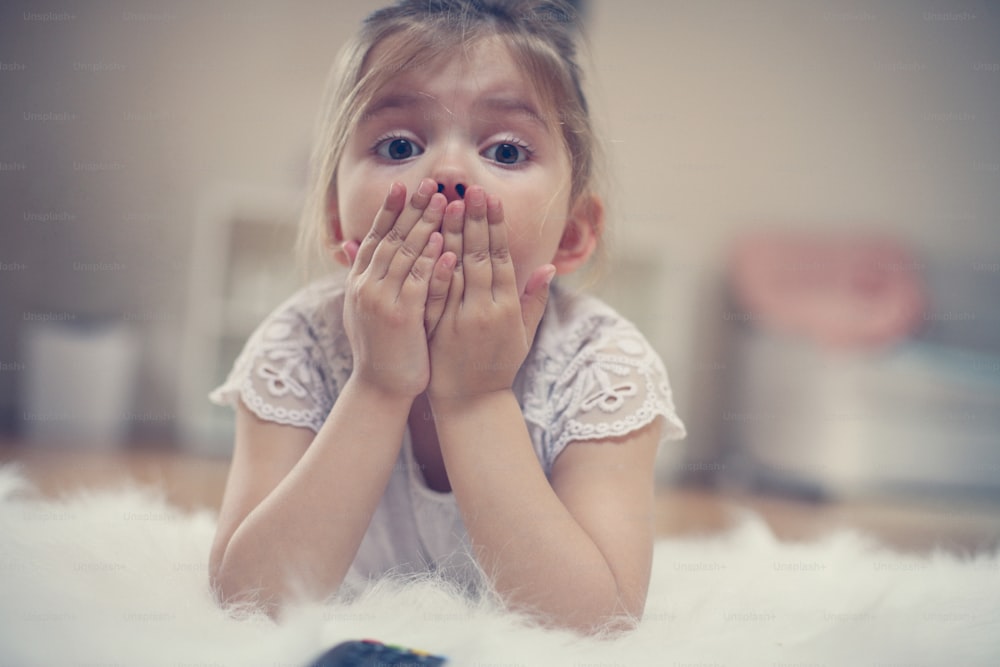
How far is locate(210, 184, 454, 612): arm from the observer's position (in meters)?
0.57

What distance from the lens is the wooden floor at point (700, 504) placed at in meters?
1.05

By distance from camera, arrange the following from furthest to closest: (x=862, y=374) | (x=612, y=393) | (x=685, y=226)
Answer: (x=685, y=226) → (x=862, y=374) → (x=612, y=393)

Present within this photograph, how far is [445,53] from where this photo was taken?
0.66 metres

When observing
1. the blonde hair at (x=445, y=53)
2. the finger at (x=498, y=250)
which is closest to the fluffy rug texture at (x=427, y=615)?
the finger at (x=498, y=250)

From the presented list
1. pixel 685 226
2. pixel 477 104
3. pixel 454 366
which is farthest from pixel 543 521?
pixel 685 226

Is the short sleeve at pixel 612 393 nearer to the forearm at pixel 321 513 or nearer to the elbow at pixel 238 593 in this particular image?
the forearm at pixel 321 513

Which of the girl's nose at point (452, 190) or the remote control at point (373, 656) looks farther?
the girl's nose at point (452, 190)

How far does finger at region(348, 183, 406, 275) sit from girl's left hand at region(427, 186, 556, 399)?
0.12ft

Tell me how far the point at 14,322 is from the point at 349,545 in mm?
1576

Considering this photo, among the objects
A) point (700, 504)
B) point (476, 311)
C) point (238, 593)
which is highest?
point (476, 311)

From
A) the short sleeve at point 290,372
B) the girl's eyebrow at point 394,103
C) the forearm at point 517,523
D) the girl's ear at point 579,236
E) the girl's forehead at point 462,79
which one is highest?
the girl's forehead at point 462,79

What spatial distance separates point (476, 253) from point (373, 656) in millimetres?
293

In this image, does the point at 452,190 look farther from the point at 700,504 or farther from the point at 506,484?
the point at 700,504

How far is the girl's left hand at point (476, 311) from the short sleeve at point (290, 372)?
0.53 feet
